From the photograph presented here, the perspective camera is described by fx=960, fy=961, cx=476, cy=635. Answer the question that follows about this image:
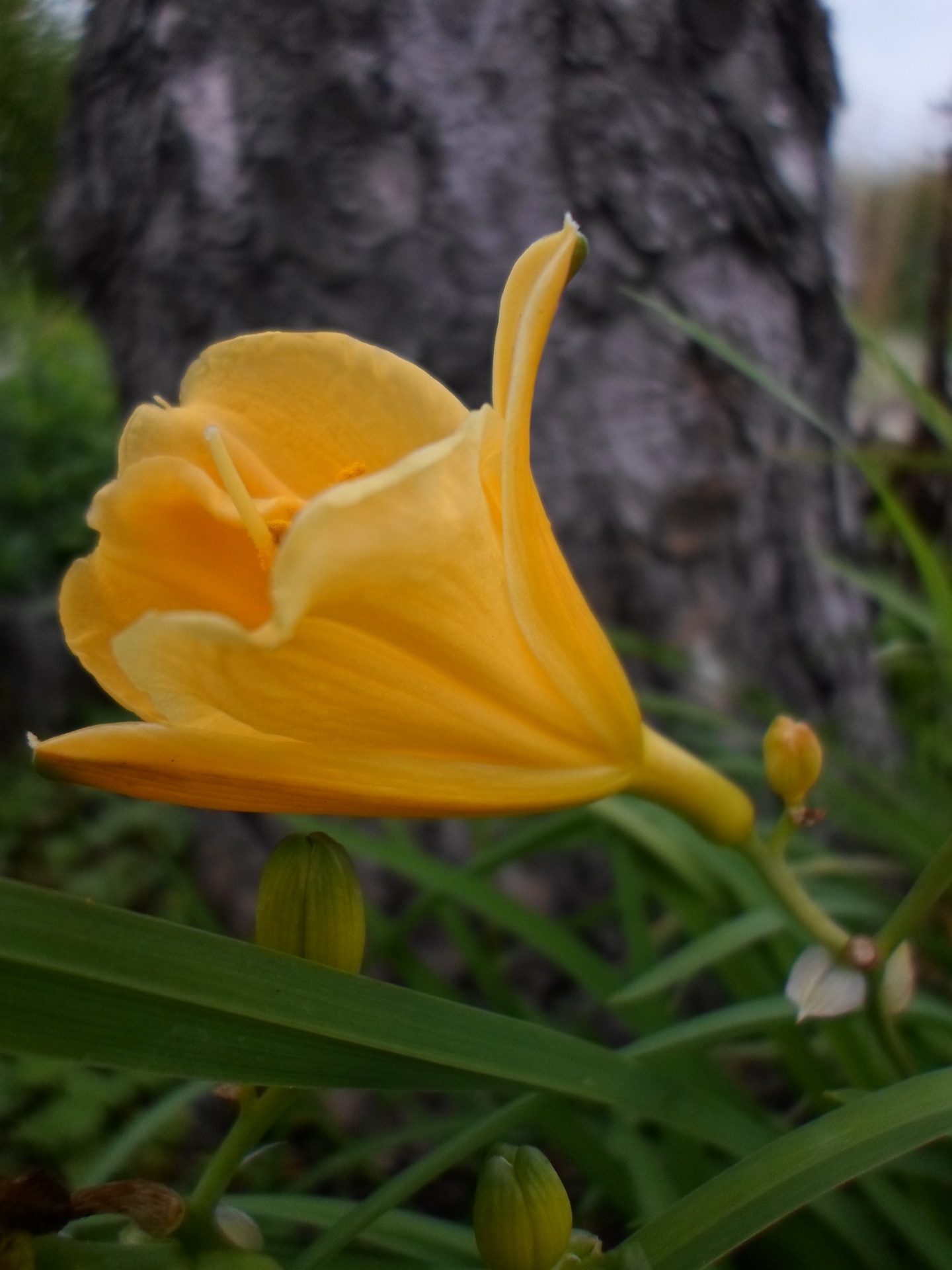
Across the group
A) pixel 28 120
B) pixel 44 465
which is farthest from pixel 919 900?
pixel 44 465

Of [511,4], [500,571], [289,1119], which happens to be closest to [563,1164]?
[289,1119]

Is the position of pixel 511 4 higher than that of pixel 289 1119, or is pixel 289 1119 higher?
pixel 511 4

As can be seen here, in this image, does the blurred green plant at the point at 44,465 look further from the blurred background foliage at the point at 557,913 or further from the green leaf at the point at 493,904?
the green leaf at the point at 493,904

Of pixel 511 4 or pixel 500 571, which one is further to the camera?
pixel 511 4

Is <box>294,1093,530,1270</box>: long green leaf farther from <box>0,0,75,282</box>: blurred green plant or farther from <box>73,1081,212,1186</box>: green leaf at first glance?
<box>0,0,75,282</box>: blurred green plant

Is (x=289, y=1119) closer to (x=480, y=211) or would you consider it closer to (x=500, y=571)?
(x=500, y=571)

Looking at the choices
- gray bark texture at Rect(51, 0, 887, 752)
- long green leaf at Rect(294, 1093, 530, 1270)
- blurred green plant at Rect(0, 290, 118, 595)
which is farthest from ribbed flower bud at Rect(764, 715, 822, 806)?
blurred green plant at Rect(0, 290, 118, 595)

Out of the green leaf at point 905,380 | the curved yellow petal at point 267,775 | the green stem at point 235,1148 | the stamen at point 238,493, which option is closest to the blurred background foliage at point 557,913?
the green leaf at point 905,380
